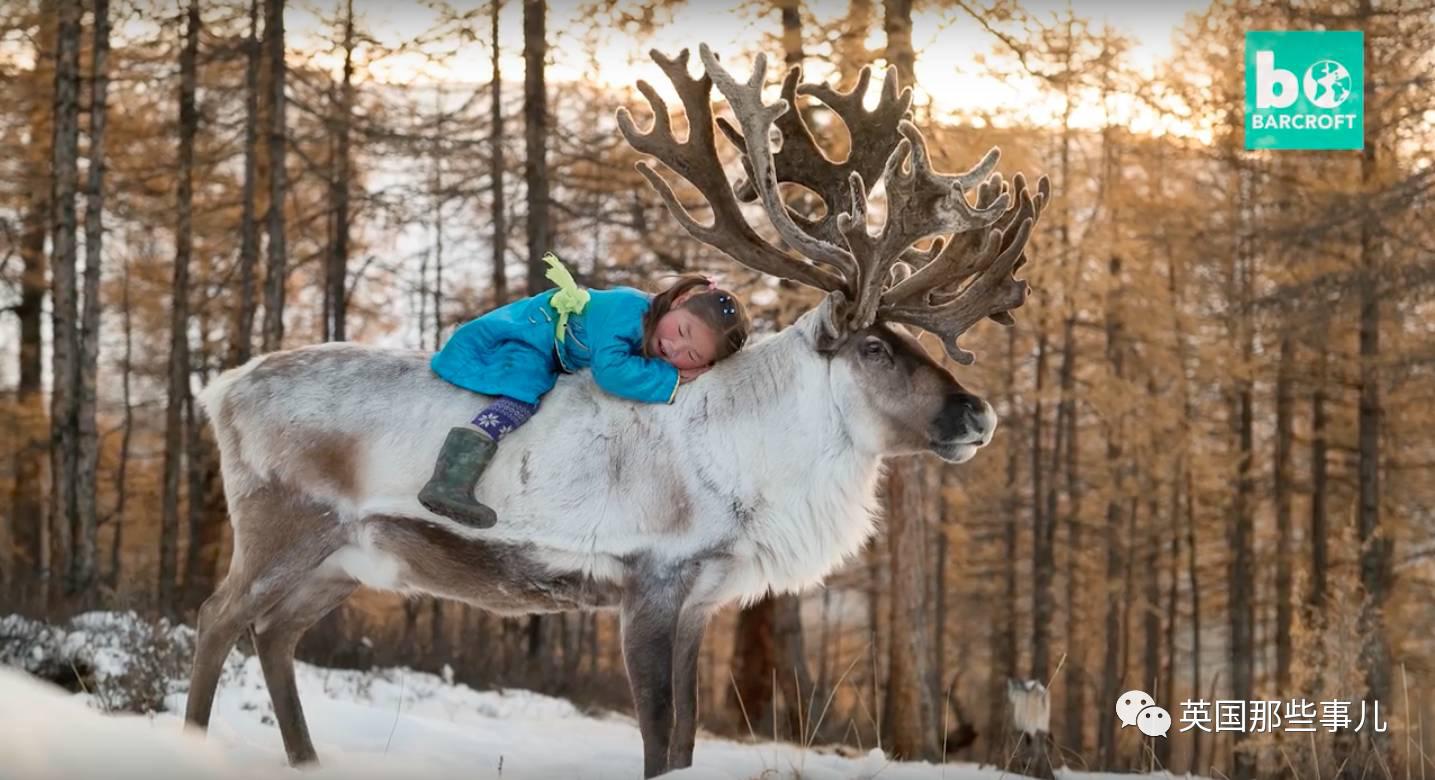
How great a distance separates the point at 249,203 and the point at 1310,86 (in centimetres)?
1065

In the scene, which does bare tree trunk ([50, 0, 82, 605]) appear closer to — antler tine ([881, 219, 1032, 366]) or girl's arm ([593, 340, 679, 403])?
girl's arm ([593, 340, 679, 403])

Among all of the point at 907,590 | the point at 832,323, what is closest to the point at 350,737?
the point at 832,323

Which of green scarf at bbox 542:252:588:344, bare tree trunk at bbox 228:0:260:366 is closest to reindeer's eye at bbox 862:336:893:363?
green scarf at bbox 542:252:588:344

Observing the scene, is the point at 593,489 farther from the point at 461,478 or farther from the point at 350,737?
the point at 350,737

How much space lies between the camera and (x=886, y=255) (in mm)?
4539

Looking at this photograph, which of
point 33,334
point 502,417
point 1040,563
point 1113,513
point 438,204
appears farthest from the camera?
point 1113,513

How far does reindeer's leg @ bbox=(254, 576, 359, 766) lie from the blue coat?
3.23 ft

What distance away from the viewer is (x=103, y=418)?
27.4 m

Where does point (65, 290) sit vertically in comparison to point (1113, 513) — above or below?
above

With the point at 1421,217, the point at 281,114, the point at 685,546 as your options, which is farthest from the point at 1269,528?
the point at 685,546

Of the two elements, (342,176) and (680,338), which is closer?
(680,338)

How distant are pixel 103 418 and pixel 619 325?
86.0 ft

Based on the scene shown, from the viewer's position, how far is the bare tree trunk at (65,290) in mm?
12125

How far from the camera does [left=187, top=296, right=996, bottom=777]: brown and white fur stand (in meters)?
4.32
